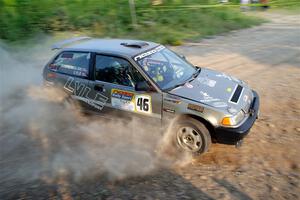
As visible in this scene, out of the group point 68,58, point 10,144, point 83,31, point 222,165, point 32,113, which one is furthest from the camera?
point 83,31

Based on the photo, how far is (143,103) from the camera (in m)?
5.47

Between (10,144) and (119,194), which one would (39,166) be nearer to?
(10,144)

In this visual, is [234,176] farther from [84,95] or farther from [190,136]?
[84,95]

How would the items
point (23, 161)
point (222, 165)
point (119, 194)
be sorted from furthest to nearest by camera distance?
point (23, 161) < point (222, 165) < point (119, 194)

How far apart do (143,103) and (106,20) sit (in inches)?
435

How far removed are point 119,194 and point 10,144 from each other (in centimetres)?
268

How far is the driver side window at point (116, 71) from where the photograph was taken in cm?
561

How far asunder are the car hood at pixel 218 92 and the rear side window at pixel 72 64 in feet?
5.91

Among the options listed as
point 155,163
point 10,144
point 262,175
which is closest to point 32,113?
point 10,144

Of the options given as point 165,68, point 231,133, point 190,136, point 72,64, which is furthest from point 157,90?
point 72,64

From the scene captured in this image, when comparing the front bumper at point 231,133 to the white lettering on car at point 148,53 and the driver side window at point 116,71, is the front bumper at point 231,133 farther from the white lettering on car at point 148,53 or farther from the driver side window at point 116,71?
the white lettering on car at point 148,53

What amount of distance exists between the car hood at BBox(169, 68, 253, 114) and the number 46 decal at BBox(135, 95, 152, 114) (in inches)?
15.9

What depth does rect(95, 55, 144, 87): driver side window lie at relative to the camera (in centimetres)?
561

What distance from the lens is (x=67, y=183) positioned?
470 cm
